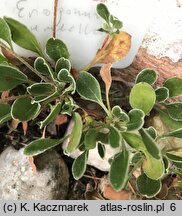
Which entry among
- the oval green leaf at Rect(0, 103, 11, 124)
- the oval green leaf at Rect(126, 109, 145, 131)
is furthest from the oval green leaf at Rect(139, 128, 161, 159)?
the oval green leaf at Rect(0, 103, 11, 124)

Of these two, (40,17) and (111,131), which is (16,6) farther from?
(111,131)

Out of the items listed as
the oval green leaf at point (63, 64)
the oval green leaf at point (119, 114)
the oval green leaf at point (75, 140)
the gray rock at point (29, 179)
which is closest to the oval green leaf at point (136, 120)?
the oval green leaf at point (119, 114)

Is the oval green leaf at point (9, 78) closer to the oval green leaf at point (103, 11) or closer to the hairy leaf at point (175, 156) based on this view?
the oval green leaf at point (103, 11)

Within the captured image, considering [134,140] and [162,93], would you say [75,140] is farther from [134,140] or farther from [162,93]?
[162,93]

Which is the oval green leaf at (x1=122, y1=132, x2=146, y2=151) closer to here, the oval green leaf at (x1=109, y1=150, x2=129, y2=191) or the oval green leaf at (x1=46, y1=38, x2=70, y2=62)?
the oval green leaf at (x1=109, y1=150, x2=129, y2=191)

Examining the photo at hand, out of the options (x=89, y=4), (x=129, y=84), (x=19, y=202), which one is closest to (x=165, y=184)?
(x=129, y=84)

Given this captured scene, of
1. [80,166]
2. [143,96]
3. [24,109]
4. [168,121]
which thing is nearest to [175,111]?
[168,121]
